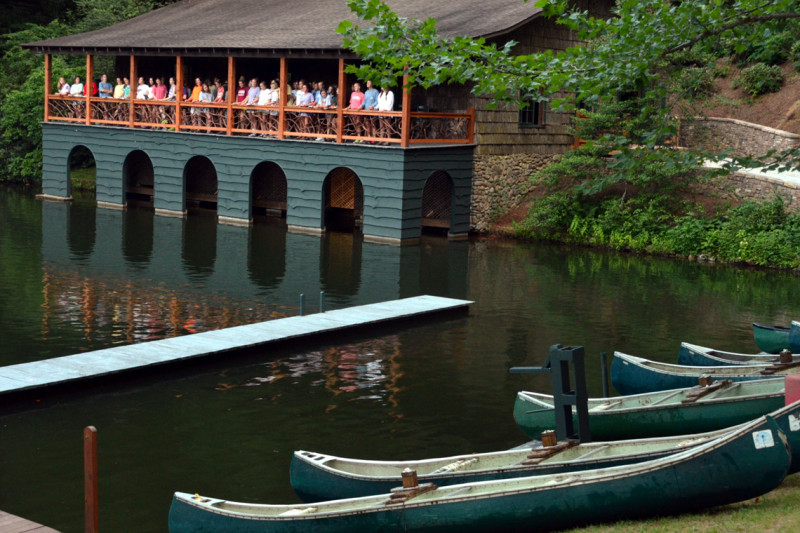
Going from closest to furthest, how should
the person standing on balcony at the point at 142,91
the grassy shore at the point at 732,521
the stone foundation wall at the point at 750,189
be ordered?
the grassy shore at the point at 732,521, the stone foundation wall at the point at 750,189, the person standing on balcony at the point at 142,91

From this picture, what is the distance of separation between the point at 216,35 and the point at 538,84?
2494 centimetres

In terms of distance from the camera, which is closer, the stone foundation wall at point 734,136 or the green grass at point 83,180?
the stone foundation wall at point 734,136

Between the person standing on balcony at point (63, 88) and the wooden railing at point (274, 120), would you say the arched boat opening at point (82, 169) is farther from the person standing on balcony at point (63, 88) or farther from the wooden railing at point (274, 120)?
the wooden railing at point (274, 120)

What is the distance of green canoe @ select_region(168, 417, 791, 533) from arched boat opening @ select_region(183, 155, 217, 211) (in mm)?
30870

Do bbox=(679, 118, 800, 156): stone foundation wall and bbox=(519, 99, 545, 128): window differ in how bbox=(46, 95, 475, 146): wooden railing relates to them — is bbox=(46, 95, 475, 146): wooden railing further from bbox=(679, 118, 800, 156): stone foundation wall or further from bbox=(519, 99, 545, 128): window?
bbox=(679, 118, 800, 156): stone foundation wall

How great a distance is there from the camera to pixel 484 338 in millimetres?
19062

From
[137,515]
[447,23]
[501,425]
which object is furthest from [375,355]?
[447,23]

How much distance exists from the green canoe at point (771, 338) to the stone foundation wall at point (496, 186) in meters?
15.6

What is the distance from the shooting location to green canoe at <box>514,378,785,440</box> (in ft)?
39.3

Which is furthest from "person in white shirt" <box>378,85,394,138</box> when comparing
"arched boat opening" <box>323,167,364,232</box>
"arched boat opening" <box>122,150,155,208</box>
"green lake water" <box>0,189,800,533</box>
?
"arched boat opening" <box>122,150,155,208</box>

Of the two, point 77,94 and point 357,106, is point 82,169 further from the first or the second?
point 357,106

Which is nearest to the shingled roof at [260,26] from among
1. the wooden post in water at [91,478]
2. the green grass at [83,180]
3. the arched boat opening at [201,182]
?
the arched boat opening at [201,182]

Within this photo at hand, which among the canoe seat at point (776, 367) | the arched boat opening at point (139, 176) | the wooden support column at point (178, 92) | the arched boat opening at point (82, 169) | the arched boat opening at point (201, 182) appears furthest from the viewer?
the arched boat opening at point (82, 169)

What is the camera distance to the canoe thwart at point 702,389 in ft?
40.6
